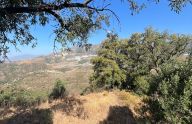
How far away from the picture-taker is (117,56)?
6072 centimetres

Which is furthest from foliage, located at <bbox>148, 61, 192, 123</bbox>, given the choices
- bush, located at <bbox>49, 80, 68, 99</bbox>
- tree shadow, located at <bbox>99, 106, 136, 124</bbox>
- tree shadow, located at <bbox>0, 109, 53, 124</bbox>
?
bush, located at <bbox>49, 80, 68, 99</bbox>

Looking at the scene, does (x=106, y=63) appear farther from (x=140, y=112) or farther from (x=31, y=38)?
(x=31, y=38)

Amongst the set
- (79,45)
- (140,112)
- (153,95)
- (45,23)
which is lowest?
(140,112)

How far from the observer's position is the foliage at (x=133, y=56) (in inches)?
2239

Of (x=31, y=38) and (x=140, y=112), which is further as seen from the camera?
(x=140, y=112)

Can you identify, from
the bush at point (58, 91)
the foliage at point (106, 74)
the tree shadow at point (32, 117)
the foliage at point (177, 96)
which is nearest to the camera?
the foliage at point (177, 96)

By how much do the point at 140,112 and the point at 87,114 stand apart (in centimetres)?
522

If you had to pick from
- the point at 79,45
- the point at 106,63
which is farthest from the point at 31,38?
the point at 106,63

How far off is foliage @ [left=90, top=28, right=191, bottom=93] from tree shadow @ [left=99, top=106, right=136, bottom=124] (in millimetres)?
23330

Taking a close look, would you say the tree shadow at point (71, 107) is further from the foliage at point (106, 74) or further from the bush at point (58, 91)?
the foliage at point (106, 74)

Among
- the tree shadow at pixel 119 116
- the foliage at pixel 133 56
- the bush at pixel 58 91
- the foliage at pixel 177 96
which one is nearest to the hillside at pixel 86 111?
the tree shadow at pixel 119 116

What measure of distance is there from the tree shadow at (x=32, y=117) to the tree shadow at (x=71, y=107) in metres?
1.30

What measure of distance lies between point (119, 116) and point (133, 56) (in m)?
33.3

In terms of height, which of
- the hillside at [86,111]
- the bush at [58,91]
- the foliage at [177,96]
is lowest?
the bush at [58,91]
